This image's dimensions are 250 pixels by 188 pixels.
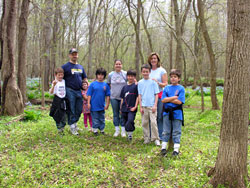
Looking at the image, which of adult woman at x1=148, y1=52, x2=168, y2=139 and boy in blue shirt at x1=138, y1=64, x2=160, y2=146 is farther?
adult woman at x1=148, y1=52, x2=168, y2=139

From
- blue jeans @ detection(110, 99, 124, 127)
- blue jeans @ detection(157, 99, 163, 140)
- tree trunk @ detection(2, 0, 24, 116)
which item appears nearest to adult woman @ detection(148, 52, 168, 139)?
blue jeans @ detection(157, 99, 163, 140)

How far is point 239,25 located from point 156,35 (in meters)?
34.6

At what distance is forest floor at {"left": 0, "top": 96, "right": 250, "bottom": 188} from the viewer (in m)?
3.21

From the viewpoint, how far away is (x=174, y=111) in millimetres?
4062

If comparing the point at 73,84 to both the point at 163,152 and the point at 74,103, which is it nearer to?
the point at 74,103

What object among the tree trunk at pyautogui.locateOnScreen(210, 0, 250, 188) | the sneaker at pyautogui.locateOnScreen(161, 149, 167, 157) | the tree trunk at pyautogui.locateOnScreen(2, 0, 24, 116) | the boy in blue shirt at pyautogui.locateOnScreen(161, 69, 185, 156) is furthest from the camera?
the tree trunk at pyautogui.locateOnScreen(2, 0, 24, 116)

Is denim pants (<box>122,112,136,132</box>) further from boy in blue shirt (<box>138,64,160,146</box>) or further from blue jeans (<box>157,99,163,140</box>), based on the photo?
blue jeans (<box>157,99,163,140</box>)

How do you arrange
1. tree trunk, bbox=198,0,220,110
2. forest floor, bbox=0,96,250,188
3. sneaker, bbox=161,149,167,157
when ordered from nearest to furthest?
forest floor, bbox=0,96,250,188 < sneaker, bbox=161,149,167,157 < tree trunk, bbox=198,0,220,110

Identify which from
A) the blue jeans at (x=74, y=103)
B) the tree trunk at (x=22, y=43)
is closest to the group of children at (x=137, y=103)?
the blue jeans at (x=74, y=103)

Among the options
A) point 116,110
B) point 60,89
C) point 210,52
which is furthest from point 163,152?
point 210,52

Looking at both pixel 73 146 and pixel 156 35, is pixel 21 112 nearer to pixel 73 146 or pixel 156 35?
pixel 73 146

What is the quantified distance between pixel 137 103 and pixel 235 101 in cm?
248

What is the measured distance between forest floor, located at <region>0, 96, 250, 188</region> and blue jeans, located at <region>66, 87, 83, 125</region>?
1.40 feet

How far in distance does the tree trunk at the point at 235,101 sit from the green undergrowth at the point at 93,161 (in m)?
0.42
